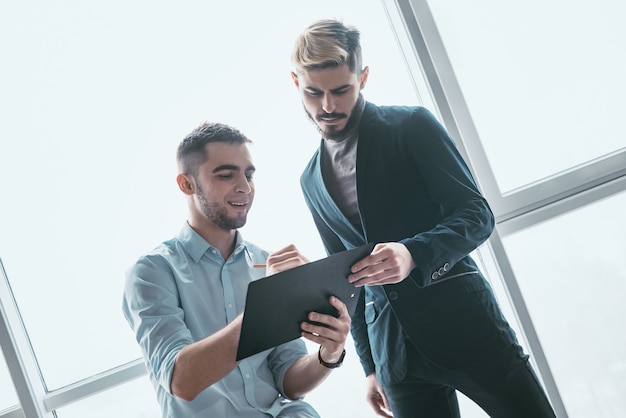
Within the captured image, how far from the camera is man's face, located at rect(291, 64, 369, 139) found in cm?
162

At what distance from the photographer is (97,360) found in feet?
7.38

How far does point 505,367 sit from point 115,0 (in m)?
2.02

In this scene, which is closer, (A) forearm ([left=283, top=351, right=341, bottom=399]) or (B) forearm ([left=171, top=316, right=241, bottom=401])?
(B) forearm ([left=171, top=316, right=241, bottom=401])

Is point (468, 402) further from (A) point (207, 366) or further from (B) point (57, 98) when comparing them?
(B) point (57, 98)

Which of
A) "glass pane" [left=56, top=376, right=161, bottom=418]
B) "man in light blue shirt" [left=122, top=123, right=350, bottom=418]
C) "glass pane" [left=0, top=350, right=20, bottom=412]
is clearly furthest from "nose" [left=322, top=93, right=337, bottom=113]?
"glass pane" [left=0, top=350, right=20, bottom=412]

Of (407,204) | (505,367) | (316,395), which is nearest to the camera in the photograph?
(505,367)

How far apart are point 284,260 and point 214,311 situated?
35 cm

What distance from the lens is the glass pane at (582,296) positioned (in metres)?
2.21

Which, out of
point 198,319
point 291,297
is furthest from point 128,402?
point 291,297

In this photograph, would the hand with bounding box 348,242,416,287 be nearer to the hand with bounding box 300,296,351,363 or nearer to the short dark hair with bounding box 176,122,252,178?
the hand with bounding box 300,296,351,363

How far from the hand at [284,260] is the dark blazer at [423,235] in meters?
0.20

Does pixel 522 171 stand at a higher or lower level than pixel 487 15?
lower

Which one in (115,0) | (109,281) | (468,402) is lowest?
(468,402)

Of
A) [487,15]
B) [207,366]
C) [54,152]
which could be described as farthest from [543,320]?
[54,152]
